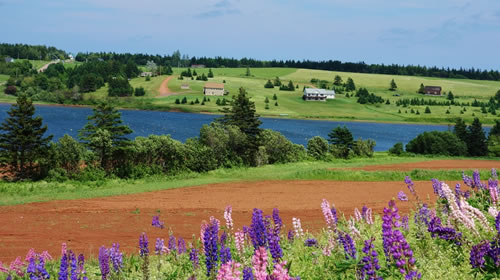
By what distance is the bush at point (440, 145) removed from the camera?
5847 centimetres

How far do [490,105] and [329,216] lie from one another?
518 ft

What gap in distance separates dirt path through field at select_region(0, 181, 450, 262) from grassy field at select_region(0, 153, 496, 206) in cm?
184

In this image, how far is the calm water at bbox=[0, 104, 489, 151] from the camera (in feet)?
267

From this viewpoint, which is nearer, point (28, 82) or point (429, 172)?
point (429, 172)

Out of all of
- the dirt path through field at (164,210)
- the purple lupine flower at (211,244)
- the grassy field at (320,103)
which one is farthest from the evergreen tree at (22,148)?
the grassy field at (320,103)

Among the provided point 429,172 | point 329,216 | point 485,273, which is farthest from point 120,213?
point 429,172

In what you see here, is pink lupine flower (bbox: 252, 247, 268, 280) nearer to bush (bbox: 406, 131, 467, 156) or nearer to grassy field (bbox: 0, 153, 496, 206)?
grassy field (bbox: 0, 153, 496, 206)

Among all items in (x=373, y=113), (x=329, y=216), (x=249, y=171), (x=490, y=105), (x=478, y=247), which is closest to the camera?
(x=478, y=247)

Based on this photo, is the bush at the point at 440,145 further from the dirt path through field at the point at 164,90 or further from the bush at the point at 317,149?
the dirt path through field at the point at 164,90

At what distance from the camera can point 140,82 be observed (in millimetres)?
170125

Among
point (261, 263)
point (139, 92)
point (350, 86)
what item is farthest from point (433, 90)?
point (261, 263)

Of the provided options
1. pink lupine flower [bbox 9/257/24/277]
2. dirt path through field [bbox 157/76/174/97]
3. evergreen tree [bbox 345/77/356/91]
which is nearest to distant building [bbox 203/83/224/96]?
dirt path through field [bbox 157/76/174/97]

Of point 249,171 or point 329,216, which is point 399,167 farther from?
point 329,216

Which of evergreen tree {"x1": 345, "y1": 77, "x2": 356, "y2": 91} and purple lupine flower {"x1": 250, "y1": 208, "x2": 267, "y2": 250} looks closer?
purple lupine flower {"x1": 250, "y1": 208, "x2": 267, "y2": 250}
